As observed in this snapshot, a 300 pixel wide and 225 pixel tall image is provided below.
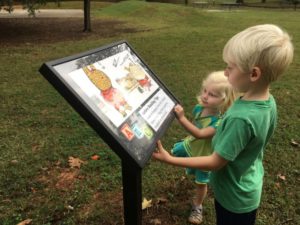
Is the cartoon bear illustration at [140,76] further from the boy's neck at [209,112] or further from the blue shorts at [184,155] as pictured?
the blue shorts at [184,155]

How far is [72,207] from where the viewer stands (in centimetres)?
368

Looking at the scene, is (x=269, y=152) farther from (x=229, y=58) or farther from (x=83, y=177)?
(x=229, y=58)

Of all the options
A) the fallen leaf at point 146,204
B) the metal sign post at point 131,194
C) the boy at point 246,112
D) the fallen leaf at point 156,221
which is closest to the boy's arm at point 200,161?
the boy at point 246,112

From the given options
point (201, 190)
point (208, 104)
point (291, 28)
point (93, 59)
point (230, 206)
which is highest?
point (93, 59)

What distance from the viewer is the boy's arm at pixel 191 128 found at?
267cm

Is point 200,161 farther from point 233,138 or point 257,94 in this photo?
point 257,94

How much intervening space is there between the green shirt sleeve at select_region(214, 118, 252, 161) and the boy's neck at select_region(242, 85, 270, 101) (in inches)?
6.4

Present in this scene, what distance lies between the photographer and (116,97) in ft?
6.88

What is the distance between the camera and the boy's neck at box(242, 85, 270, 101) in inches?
78.5

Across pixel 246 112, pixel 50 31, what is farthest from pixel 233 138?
pixel 50 31

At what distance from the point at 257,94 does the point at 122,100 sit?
2.29 ft

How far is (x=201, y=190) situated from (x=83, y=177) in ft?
4.56

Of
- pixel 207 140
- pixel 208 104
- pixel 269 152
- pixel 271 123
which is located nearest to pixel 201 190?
pixel 207 140

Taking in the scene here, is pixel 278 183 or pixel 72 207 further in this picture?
pixel 278 183
